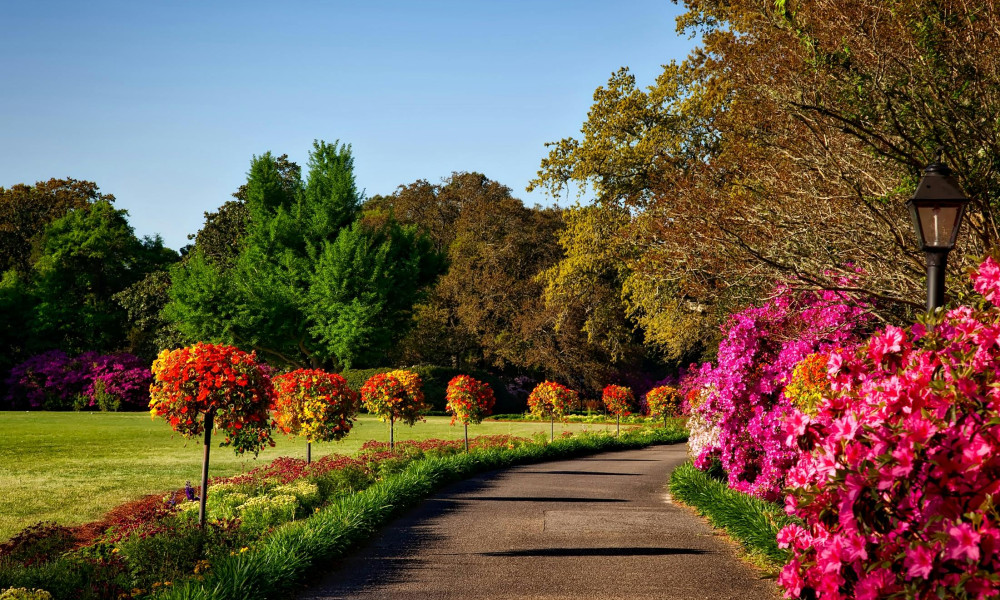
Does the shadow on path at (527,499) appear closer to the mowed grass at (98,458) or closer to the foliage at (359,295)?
the mowed grass at (98,458)

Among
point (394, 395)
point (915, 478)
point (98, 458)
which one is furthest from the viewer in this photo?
point (394, 395)

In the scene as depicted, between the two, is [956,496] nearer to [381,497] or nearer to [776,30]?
[381,497]

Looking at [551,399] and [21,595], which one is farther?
[551,399]

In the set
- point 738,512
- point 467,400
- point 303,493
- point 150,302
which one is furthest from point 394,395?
point 150,302

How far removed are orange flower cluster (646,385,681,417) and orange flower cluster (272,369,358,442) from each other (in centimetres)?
1510

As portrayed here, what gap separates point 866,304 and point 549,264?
33348 millimetres

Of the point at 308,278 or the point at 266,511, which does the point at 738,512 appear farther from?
the point at 308,278

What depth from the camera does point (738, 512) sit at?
29.0 feet

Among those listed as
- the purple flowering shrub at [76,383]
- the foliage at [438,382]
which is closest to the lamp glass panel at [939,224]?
the foliage at [438,382]

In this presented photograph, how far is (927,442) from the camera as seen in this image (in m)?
2.54

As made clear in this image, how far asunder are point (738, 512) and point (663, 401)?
1861 cm

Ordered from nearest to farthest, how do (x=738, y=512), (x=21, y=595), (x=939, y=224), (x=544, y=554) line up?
1. (x=21, y=595)
2. (x=939, y=224)
3. (x=544, y=554)
4. (x=738, y=512)

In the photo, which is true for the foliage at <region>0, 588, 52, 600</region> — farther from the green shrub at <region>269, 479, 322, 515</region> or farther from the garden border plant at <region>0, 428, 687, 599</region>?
the green shrub at <region>269, 479, 322, 515</region>

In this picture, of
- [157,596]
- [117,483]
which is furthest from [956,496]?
[117,483]
